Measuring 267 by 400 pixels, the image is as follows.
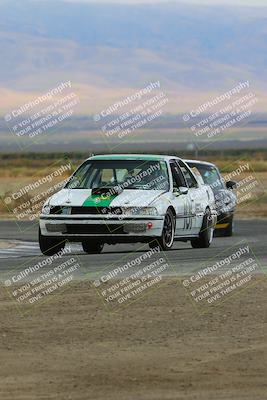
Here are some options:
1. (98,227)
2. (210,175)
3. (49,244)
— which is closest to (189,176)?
(98,227)

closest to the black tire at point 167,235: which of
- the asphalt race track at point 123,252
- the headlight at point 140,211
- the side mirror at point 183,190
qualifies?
the asphalt race track at point 123,252

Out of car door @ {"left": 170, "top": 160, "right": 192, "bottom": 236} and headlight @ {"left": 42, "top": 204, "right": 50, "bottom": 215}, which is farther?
car door @ {"left": 170, "top": 160, "right": 192, "bottom": 236}

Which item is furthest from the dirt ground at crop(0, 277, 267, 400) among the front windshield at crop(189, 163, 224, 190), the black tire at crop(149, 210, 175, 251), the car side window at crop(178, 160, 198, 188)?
the front windshield at crop(189, 163, 224, 190)

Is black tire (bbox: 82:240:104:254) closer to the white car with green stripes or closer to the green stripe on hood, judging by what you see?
the white car with green stripes

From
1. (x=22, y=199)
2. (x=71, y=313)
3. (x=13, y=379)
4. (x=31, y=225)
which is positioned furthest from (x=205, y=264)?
(x=22, y=199)

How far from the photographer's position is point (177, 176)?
2211 cm

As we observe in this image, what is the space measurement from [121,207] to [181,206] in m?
1.50

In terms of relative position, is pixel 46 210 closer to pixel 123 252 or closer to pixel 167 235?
pixel 123 252

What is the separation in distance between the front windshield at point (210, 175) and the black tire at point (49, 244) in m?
6.65

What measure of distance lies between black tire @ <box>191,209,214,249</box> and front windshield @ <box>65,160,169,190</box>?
1284 millimetres

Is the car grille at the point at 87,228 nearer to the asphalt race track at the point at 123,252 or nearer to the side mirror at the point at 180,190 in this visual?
the asphalt race track at the point at 123,252

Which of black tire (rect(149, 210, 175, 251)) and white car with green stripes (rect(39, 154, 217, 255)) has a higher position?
white car with green stripes (rect(39, 154, 217, 255))

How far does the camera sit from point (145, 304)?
13.9m

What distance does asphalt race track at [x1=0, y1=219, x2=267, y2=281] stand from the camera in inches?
710
